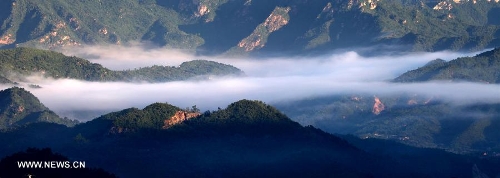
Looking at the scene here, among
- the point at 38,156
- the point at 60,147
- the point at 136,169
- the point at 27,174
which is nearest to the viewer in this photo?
the point at 27,174

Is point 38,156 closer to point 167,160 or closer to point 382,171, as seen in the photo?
point 167,160

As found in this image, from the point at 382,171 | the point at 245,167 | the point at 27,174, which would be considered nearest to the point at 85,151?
the point at 245,167

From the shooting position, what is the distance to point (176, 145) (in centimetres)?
19350

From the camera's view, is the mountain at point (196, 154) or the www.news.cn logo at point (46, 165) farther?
the mountain at point (196, 154)

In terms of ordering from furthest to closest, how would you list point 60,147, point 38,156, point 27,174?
Answer: point 60,147 → point 38,156 → point 27,174

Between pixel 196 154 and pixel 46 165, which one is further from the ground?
pixel 196 154

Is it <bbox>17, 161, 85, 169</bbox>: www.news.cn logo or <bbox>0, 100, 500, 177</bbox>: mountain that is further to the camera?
<bbox>0, 100, 500, 177</bbox>: mountain

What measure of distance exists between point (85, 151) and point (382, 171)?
3404cm

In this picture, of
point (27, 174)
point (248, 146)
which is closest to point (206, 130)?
point (248, 146)

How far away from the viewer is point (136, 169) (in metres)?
179

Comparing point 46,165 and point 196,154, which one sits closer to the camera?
point 46,165

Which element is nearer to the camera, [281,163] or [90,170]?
[90,170]

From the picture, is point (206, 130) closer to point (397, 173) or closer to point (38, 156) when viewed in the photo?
point (397, 173)

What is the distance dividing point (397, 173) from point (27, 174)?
68.6 metres
